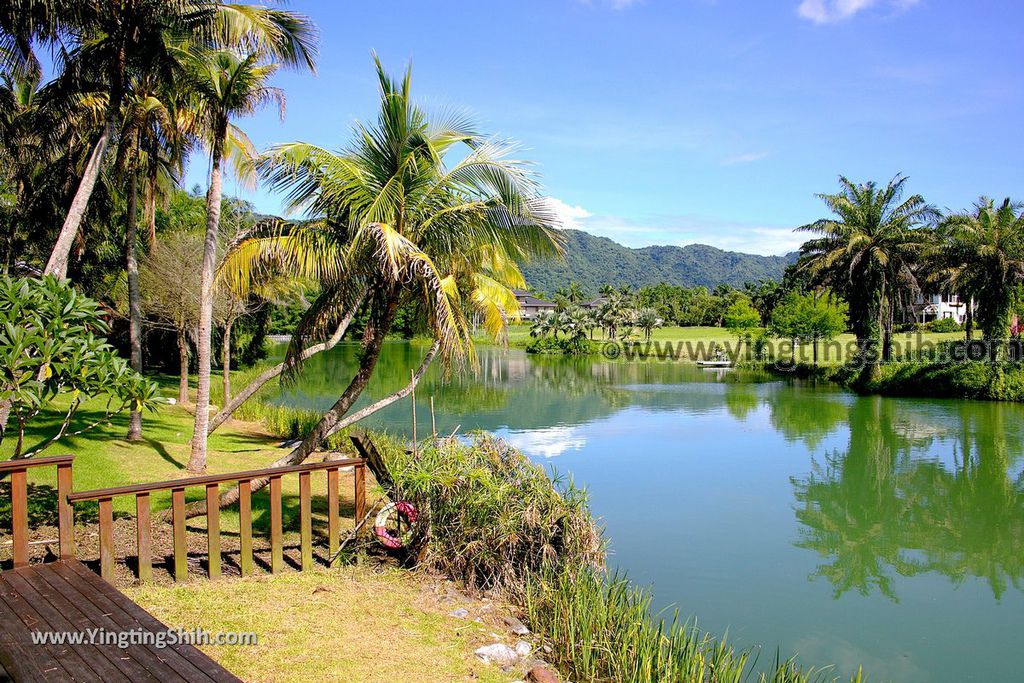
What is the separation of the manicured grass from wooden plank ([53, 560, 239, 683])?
1.71 feet

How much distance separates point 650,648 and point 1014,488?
12.4m

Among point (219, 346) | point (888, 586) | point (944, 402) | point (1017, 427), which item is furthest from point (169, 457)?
point (944, 402)

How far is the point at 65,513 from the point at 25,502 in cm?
29

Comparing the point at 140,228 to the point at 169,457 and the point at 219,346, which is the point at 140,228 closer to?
the point at 219,346

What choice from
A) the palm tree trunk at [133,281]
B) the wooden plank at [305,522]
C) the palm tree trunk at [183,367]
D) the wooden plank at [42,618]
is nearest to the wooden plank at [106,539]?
the wooden plank at [42,618]

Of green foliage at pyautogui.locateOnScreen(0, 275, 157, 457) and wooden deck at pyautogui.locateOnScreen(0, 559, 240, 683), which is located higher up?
green foliage at pyautogui.locateOnScreen(0, 275, 157, 457)

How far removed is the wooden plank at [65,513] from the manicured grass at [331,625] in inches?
23.1

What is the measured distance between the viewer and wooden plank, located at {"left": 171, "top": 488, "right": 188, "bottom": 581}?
5.81 meters

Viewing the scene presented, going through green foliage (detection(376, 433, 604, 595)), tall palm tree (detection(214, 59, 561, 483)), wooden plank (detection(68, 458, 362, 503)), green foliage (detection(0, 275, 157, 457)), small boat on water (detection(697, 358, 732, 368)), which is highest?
tall palm tree (detection(214, 59, 561, 483))

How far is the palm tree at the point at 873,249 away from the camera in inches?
1182

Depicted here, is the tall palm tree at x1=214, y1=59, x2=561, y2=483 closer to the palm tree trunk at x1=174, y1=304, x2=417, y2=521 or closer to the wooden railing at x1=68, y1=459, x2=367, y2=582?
the palm tree trunk at x1=174, y1=304, x2=417, y2=521

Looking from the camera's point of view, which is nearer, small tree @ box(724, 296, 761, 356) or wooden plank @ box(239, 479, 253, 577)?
wooden plank @ box(239, 479, 253, 577)

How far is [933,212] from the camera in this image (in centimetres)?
3002

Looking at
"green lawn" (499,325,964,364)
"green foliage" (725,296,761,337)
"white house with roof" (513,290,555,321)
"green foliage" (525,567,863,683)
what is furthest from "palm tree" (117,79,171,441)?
"white house with roof" (513,290,555,321)
